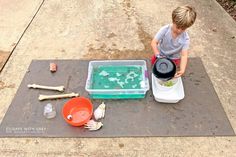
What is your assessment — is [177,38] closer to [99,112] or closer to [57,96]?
[99,112]

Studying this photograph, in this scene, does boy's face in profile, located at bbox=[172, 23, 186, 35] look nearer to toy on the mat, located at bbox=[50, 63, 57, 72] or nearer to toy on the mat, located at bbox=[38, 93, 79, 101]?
toy on the mat, located at bbox=[38, 93, 79, 101]

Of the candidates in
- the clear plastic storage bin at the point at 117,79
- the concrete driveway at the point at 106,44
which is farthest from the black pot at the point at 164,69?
the concrete driveway at the point at 106,44

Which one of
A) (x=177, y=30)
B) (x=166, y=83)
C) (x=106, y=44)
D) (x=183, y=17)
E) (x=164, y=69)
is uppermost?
(x=183, y=17)

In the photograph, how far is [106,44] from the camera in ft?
11.4

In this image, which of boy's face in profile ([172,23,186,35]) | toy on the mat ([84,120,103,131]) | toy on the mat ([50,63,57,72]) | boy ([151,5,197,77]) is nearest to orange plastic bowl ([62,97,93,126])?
toy on the mat ([84,120,103,131])

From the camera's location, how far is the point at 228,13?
4172mm

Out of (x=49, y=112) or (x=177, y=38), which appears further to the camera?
(x=177, y=38)

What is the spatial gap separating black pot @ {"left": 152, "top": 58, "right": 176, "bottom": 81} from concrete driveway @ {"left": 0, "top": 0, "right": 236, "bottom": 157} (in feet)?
1.70

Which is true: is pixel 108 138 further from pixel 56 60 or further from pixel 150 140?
pixel 56 60

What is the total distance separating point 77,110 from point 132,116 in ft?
1.58

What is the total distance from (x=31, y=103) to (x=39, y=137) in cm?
41

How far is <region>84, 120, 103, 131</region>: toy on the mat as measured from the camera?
7.95 feet

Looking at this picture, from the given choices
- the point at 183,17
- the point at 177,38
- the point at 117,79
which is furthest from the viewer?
the point at 117,79

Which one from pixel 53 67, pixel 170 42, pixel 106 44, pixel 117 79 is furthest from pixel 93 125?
pixel 106 44
